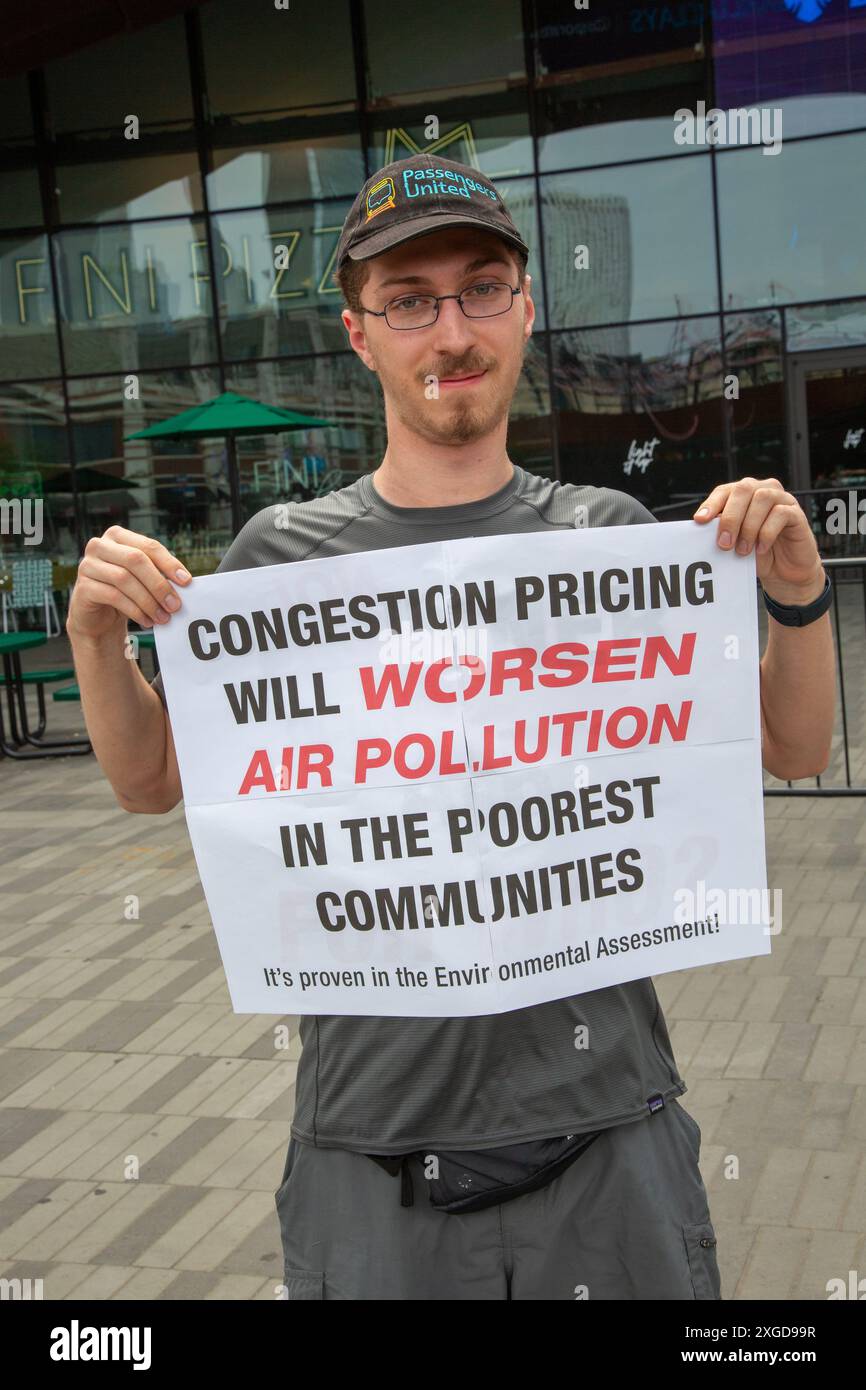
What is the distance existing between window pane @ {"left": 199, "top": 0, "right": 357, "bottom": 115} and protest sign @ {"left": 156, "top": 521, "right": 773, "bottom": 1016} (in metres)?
17.8

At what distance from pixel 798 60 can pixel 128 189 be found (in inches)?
350

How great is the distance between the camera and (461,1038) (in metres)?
2.08

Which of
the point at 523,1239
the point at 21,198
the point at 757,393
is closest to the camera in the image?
the point at 523,1239

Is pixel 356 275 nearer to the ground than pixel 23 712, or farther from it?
farther from it

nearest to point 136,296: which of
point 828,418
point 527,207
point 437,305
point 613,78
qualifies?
point 527,207

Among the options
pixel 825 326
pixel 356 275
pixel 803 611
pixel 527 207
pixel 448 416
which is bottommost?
pixel 803 611

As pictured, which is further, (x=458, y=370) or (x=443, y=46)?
(x=443, y=46)

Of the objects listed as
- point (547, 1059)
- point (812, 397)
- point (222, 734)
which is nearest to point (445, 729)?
point (222, 734)

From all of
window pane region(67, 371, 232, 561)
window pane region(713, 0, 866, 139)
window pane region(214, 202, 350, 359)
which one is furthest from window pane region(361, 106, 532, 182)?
window pane region(67, 371, 232, 561)

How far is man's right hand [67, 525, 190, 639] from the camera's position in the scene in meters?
2.08

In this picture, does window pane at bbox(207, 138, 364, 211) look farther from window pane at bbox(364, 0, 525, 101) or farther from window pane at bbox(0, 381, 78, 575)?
window pane at bbox(0, 381, 78, 575)

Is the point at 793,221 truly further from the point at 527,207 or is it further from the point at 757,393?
the point at 527,207

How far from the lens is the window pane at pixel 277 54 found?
18.2m

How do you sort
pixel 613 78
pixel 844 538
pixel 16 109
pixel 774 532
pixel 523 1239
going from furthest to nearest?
1. pixel 16 109
2. pixel 613 78
3. pixel 844 538
4. pixel 774 532
5. pixel 523 1239
